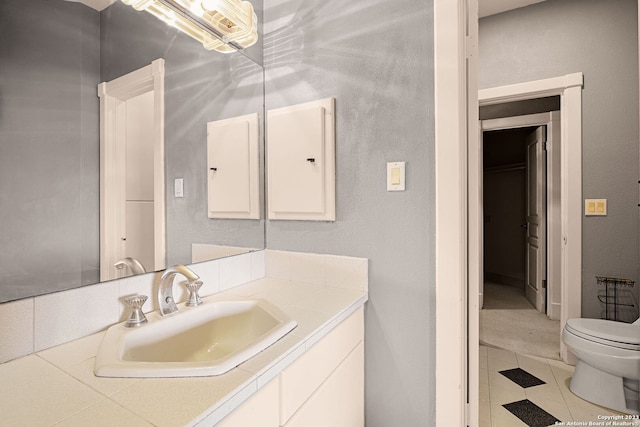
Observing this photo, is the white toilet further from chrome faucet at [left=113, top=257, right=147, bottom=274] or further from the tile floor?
chrome faucet at [left=113, top=257, right=147, bottom=274]

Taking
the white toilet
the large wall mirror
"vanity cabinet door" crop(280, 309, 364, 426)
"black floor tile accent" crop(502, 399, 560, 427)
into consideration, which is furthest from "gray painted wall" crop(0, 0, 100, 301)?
the white toilet

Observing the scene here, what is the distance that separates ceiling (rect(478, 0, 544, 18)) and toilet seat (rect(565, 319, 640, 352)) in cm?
227

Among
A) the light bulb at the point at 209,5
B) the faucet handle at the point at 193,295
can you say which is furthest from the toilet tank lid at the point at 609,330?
the light bulb at the point at 209,5

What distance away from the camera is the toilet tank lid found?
166 cm

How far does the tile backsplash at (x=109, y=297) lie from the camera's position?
2.41ft

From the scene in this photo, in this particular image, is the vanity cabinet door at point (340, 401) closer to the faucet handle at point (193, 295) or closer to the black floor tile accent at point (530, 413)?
the faucet handle at point (193, 295)

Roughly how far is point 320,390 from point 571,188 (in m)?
2.30

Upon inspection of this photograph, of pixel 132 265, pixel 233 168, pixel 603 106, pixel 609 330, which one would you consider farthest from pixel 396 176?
pixel 603 106

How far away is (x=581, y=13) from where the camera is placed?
219cm

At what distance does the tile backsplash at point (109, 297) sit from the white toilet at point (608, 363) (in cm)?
143

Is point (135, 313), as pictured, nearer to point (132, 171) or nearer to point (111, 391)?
point (111, 391)

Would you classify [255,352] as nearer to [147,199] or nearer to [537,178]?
[147,199]

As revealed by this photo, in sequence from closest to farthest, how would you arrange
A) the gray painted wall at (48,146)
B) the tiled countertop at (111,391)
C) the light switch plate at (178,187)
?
the tiled countertop at (111,391), the gray painted wall at (48,146), the light switch plate at (178,187)

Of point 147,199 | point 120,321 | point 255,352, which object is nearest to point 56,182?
point 147,199
